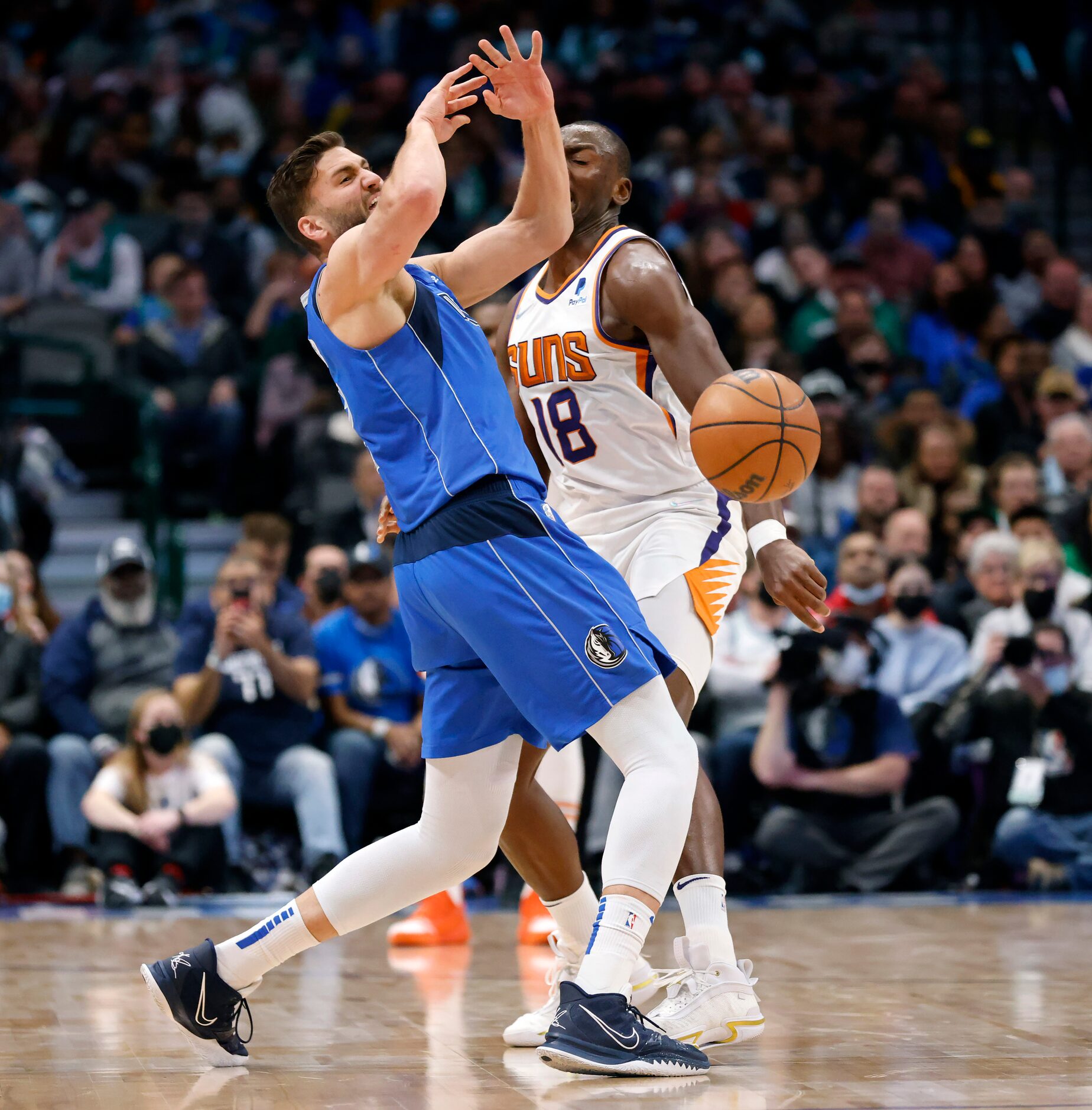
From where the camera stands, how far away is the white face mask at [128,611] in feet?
29.9

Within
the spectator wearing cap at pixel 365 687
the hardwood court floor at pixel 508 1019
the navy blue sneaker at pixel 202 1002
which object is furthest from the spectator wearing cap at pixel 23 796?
the navy blue sneaker at pixel 202 1002

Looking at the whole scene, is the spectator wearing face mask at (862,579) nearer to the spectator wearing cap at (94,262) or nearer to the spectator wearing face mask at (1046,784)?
the spectator wearing face mask at (1046,784)

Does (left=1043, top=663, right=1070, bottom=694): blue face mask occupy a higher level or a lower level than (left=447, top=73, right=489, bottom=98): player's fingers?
lower

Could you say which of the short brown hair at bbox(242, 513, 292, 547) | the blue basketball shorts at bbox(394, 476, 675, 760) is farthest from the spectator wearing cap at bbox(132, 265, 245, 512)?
the blue basketball shorts at bbox(394, 476, 675, 760)

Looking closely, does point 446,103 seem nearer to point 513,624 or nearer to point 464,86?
point 464,86

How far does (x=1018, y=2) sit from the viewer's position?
53.5 feet

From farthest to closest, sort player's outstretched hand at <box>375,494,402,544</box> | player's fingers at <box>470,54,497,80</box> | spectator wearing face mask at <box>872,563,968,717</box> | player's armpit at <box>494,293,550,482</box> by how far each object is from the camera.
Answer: spectator wearing face mask at <box>872,563,968,717</box> < player's armpit at <box>494,293,550,482</box> < player's outstretched hand at <box>375,494,402,544</box> < player's fingers at <box>470,54,497,80</box>

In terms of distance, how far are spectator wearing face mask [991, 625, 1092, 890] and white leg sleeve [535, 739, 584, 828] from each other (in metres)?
3.17

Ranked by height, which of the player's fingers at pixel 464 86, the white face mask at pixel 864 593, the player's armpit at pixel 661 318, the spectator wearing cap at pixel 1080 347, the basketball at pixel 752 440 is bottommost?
the white face mask at pixel 864 593

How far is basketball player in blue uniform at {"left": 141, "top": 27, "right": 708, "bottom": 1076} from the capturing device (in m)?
3.80

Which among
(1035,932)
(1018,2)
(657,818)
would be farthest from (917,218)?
(657,818)

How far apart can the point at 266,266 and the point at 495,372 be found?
30.6ft

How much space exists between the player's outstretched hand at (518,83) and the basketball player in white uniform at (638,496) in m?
0.74

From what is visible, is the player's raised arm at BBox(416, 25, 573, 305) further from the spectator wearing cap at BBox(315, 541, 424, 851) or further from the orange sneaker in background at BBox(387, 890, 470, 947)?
the spectator wearing cap at BBox(315, 541, 424, 851)
